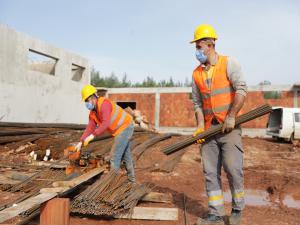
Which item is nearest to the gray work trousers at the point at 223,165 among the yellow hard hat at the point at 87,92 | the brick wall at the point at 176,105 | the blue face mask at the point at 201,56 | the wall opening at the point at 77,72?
the blue face mask at the point at 201,56

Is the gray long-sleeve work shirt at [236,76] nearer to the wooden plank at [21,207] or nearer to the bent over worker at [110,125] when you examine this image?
the bent over worker at [110,125]

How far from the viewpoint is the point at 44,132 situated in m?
10.4

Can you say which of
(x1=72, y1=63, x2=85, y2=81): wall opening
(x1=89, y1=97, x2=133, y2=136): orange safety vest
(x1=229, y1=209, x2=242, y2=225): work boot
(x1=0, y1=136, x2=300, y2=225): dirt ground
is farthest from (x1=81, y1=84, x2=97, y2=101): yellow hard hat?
(x1=72, y1=63, x2=85, y2=81): wall opening

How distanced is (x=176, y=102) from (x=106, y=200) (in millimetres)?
19755

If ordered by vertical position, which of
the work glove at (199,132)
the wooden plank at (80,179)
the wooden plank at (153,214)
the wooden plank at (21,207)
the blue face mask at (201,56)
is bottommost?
the wooden plank at (153,214)

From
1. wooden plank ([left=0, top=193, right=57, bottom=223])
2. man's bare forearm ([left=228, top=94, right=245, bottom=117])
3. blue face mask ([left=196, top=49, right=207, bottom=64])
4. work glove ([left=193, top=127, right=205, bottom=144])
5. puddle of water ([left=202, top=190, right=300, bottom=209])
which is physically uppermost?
blue face mask ([left=196, top=49, right=207, bottom=64])

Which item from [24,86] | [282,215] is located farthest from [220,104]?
[24,86]

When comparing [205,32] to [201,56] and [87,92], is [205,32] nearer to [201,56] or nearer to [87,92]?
[201,56]

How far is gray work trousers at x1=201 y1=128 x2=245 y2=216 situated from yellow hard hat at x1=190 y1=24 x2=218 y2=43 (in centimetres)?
114

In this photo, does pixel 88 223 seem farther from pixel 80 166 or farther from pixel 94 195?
pixel 80 166

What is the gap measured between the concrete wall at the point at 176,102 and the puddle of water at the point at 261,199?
16.0 m

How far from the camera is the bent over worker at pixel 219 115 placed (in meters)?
3.49

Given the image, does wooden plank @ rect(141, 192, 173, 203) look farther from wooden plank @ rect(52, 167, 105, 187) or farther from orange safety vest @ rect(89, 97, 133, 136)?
orange safety vest @ rect(89, 97, 133, 136)

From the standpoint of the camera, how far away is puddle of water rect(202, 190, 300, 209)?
5.00m
